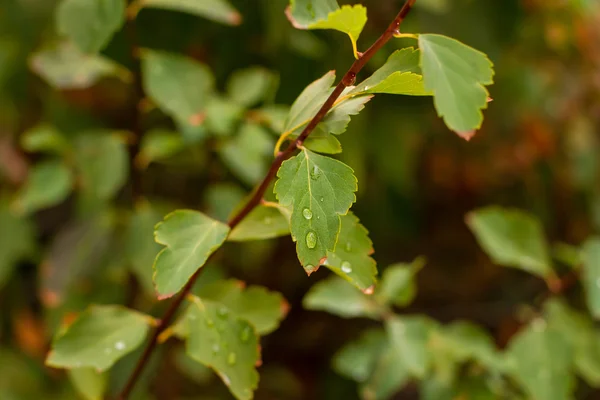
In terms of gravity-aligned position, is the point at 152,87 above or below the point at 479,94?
below

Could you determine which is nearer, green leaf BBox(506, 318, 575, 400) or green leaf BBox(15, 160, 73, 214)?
green leaf BBox(506, 318, 575, 400)

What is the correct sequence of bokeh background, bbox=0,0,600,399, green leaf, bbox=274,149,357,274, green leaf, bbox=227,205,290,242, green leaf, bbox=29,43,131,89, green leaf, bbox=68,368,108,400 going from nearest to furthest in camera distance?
green leaf, bbox=274,149,357,274 → green leaf, bbox=227,205,290,242 → green leaf, bbox=68,368,108,400 → green leaf, bbox=29,43,131,89 → bokeh background, bbox=0,0,600,399

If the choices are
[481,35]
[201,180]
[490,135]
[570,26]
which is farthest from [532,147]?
[201,180]

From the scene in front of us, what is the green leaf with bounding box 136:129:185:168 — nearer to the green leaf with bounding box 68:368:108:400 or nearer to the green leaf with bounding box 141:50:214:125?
the green leaf with bounding box 141:50:214:125

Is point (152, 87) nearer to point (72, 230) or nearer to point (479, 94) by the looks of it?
point (72, 230)

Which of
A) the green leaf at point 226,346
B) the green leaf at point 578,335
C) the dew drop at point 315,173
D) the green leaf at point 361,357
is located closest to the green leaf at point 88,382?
the green leaf at point 226,346

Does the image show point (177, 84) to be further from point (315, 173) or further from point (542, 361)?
point (542, 361)

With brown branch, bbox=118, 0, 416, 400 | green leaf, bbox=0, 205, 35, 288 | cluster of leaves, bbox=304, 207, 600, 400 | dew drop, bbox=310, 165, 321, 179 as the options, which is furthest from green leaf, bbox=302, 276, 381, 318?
green leaf, bbox=0, 205, 35, 288
